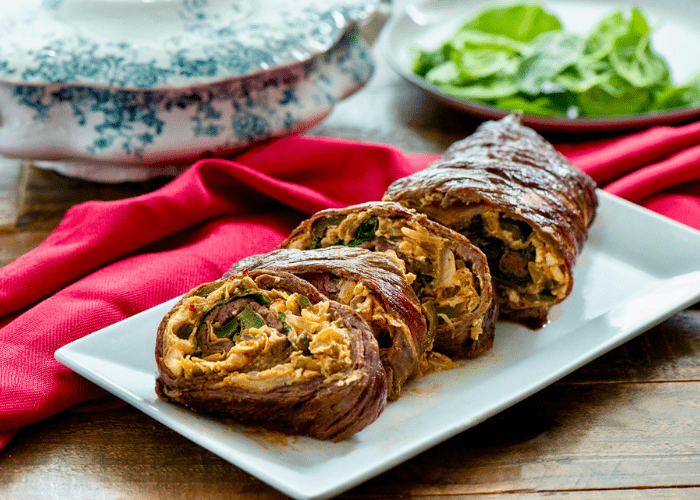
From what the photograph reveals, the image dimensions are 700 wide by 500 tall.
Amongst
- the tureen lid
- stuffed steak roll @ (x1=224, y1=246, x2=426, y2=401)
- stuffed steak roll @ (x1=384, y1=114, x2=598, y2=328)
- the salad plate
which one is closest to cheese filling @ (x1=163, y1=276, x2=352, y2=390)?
stuffed steak roll @ (x1=224, y1=246, x2=426, y2=401)

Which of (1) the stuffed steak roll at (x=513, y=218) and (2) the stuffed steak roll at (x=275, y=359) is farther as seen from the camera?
(1) the stuffed steak roll at (x=513, y=218)

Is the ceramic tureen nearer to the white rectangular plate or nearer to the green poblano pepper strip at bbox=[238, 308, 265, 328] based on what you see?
the white rectangular plate

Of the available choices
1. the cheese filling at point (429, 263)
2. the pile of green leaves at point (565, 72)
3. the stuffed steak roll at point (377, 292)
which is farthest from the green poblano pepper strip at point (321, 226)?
the pile of green leaves at point (565, 72)

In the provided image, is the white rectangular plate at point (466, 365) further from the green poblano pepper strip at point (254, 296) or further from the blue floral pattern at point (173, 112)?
the blue floral pattern at point (173, 112)

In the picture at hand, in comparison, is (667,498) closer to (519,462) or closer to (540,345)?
(519,462)

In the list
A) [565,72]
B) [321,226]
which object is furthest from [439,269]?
[565,72]

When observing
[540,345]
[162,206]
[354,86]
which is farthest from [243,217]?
[540,345]

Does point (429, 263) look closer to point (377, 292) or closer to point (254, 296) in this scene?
point (377, 292)
